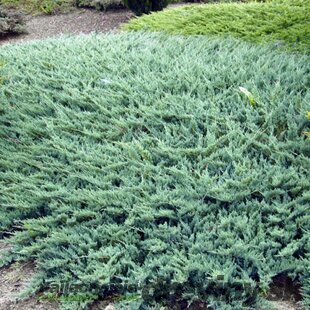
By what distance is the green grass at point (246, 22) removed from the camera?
201 inches

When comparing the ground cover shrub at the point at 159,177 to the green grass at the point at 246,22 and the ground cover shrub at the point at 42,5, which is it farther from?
the ground cover shrub at the point at 42,5

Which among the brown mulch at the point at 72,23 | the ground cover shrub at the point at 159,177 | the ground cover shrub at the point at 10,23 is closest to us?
the ground cover shrub at the point at 159,177

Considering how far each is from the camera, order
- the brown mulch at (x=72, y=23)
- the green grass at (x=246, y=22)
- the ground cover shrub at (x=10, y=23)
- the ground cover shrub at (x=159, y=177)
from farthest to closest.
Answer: the brown mulch at (x=72, y=23) → the ground cover shrub at (x=10, y=23) → the green grass at (x=246, y=22) → the ground cover shrub at (x=159, y=177)

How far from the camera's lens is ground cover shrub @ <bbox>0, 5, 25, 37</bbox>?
8.57 metres

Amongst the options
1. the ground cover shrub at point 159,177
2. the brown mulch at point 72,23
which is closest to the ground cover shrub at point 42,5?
the brown mulch at point 72,23

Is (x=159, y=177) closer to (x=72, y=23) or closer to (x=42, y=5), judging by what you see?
(x=72, y=23)

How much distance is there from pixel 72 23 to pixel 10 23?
3.85 feet

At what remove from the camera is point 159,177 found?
300 centimetres

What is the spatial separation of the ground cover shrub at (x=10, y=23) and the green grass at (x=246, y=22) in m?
3.09

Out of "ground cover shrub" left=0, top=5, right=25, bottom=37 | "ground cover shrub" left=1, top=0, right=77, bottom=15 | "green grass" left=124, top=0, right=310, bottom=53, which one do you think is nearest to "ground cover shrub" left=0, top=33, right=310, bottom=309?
"green grass" left=124, top=0, right=310, bottom=53

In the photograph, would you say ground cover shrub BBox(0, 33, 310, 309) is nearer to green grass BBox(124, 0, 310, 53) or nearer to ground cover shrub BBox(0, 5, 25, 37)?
green grass BBox(124, 0, 310, 53)

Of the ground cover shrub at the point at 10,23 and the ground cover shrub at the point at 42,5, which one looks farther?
the ground cover shrub at the point at 42,5

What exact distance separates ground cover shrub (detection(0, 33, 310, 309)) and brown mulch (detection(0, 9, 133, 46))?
465 cm

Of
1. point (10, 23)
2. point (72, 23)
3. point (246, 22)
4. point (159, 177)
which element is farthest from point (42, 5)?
point (159, 177)
